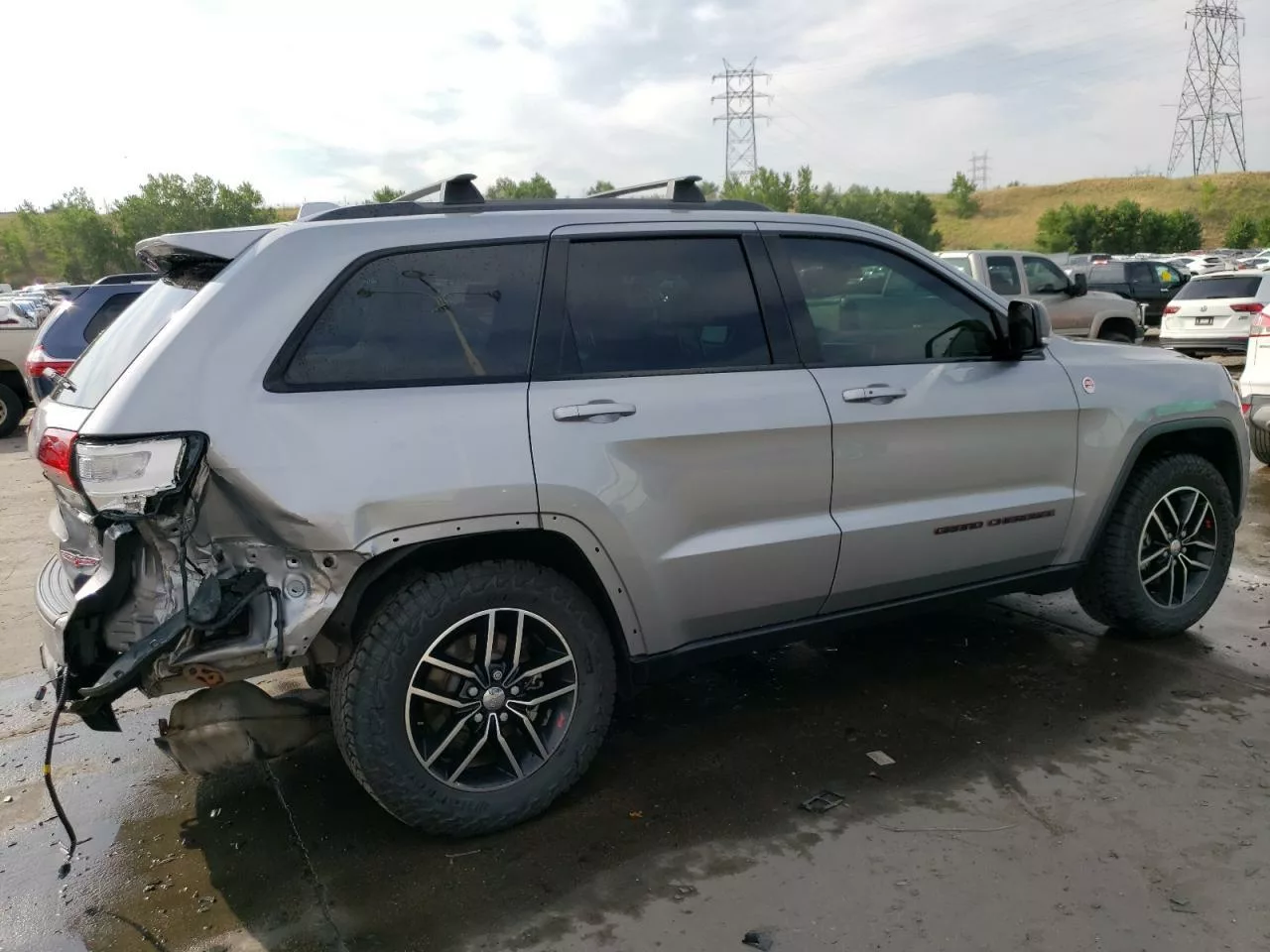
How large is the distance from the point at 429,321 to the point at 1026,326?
2337 mm

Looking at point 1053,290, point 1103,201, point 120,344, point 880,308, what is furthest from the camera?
point 1103,201

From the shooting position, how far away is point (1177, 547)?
4590 millimetres

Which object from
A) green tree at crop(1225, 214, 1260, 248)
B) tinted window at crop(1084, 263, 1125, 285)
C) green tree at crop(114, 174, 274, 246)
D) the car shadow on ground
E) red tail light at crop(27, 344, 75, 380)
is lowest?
the car shadow on ground

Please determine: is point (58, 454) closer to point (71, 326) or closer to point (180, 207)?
point (71, 326)

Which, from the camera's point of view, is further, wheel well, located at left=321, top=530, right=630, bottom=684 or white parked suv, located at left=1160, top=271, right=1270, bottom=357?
white parked suv, located at left=1160, top=271, right=1270, bottom=357

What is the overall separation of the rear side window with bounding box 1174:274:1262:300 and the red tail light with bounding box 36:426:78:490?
15.9m

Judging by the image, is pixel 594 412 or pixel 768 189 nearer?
pixel 594 412

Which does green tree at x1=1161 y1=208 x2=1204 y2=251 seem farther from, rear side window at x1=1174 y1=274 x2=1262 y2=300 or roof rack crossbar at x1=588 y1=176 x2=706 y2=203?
roof rack crossbar at x1=588 y1=176 x2=706 y2=203

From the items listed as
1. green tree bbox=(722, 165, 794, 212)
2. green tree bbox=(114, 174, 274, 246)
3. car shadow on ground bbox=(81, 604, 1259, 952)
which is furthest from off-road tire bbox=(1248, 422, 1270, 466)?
green tree bbox=(114, 174, 274, 246)

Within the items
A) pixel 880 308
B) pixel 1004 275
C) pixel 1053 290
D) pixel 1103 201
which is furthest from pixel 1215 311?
pixel 1103 201

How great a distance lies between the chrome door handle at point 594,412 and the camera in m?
3.09

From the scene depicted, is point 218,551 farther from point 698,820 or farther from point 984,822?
point 984,822

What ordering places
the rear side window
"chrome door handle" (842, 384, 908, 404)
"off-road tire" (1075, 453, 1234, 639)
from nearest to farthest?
"chrome door handle" (842, 384, 908, 404)
"off-road tire" (1075, 453, 1234, 639)
the rear side window

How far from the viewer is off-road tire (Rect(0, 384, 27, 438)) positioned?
1298cm
